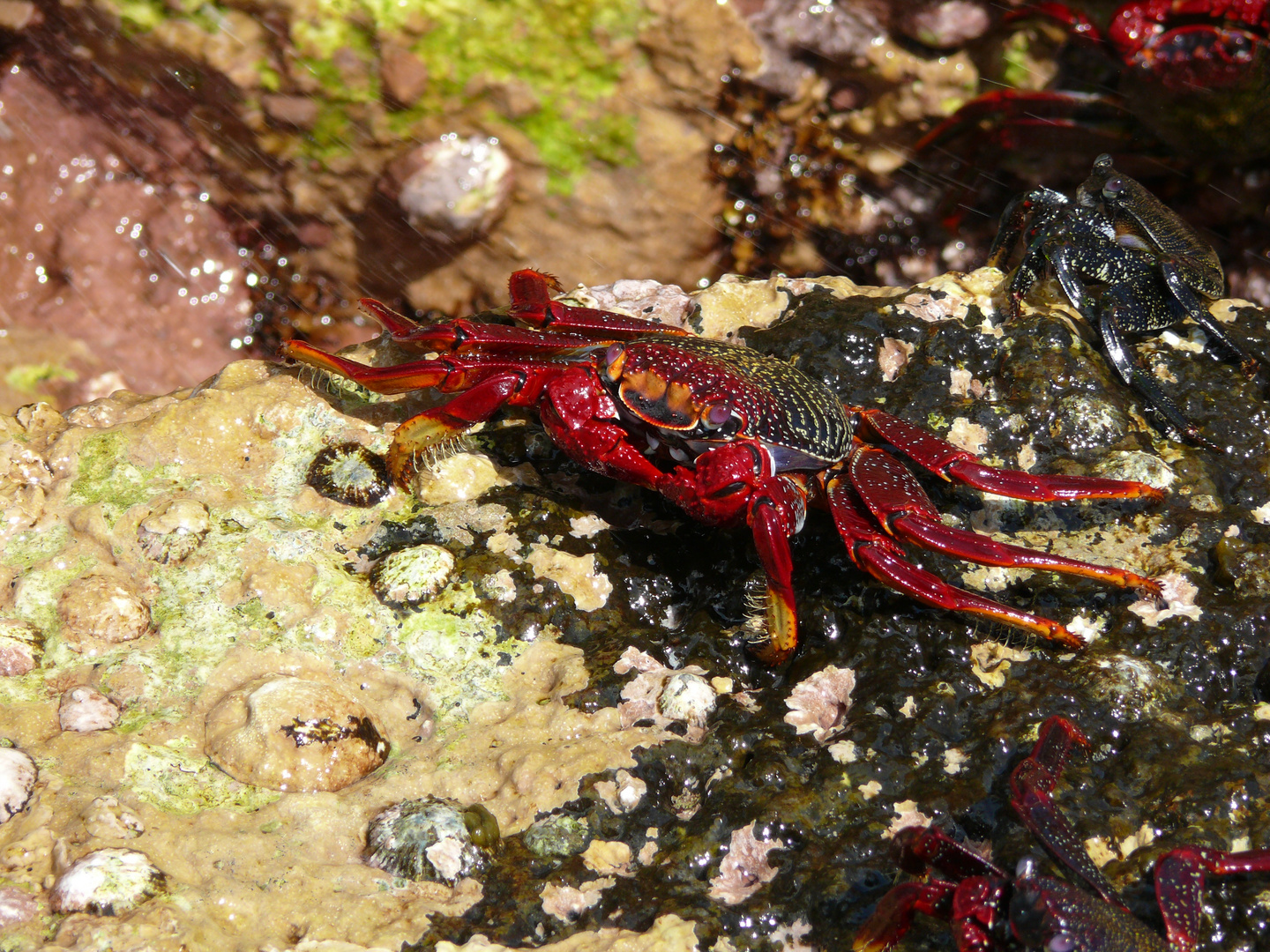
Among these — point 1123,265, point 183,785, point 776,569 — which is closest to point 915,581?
point 776,569

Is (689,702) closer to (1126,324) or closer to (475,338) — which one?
(475,338)

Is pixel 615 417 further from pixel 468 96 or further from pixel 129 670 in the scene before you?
pixel 468 96

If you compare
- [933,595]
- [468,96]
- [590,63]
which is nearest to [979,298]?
[933,595]

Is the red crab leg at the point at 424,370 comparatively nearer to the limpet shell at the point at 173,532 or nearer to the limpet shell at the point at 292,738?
the limpet shell at the point at 173,532

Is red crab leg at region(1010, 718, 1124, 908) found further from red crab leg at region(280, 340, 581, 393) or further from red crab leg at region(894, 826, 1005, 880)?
red crab leg at region(280, 340, 581, 393)

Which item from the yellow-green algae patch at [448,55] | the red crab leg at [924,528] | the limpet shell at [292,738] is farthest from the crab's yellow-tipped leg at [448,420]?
the yellow-green algae patch at [448,55]

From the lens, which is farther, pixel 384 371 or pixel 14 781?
pixel 384 371
